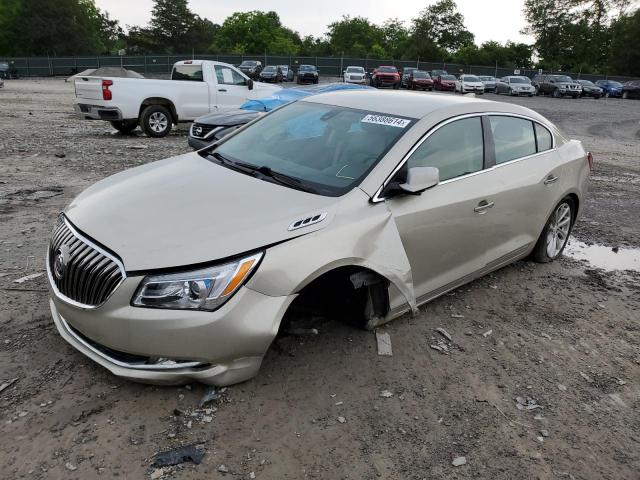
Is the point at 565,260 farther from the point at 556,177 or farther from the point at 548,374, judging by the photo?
the point at 548,374

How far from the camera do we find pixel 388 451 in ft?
9.09

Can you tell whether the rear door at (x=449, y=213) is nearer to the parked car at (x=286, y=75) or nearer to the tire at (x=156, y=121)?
the tire at (x=156, y=121)

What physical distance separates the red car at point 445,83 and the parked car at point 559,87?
6924 mm

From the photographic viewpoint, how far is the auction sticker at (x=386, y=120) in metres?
3.85

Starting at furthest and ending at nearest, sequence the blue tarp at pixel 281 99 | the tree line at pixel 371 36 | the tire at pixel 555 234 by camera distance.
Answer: the tree line at pixel 371 36
the blue tarp at pixel 281 99
the tire at pixel 555 234

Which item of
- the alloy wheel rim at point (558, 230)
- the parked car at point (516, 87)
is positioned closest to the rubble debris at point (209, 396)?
→ the alloy wheel rim at point (558, 230)

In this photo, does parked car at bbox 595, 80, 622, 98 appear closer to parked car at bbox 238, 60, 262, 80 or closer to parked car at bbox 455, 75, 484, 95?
parked car at bbox 455, 75, 484, 95

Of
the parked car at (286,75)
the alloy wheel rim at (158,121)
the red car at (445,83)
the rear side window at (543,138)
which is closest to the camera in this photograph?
the rear side window at (543,138)

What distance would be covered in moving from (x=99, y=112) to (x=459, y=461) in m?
11.3

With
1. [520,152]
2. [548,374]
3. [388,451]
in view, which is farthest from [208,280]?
[520,152]

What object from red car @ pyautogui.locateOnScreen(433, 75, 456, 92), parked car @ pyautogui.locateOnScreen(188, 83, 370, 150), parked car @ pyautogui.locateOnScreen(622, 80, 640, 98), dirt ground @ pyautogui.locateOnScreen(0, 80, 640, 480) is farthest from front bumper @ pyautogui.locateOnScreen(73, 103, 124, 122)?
parked car @ pyautogui.locateOnScreen(622, 80, 640, 98)

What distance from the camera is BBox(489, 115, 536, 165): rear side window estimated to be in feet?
14.6

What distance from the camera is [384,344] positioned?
3762mm

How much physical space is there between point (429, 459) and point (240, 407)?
103 cm
